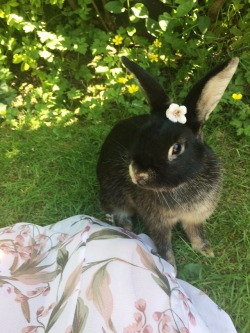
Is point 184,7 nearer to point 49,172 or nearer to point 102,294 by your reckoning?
point 49,172

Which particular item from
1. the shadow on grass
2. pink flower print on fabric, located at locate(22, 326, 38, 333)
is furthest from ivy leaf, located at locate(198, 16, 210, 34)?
pink flower print on fabric, located at locate(22, 326, 38, 333)

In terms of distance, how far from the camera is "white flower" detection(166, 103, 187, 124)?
1.94 m

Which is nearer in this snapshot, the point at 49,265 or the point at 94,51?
the point at 49,265

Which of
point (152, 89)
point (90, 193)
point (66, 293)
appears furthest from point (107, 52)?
point (66, 293)

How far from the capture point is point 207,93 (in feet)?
6.44

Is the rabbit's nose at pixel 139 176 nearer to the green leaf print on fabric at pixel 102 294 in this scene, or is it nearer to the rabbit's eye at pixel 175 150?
the rabbit's eye at pixel 175 150

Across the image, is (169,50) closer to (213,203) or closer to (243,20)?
(243,20)

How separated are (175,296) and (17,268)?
89cm

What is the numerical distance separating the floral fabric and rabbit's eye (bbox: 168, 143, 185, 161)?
22.2 inches

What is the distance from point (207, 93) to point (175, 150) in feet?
0.99

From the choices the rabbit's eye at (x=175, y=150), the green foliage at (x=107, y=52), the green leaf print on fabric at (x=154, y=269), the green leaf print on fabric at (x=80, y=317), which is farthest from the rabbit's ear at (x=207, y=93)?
the green foliage at (x=107, y=52)

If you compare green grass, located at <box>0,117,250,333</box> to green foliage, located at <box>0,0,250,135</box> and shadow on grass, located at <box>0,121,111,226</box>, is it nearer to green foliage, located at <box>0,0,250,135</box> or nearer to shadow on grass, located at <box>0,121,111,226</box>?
shadow on grass, located at <box>0,121,111,226</box>

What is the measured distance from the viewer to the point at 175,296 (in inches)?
81.1

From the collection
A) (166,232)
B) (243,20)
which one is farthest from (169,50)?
(166,232)
